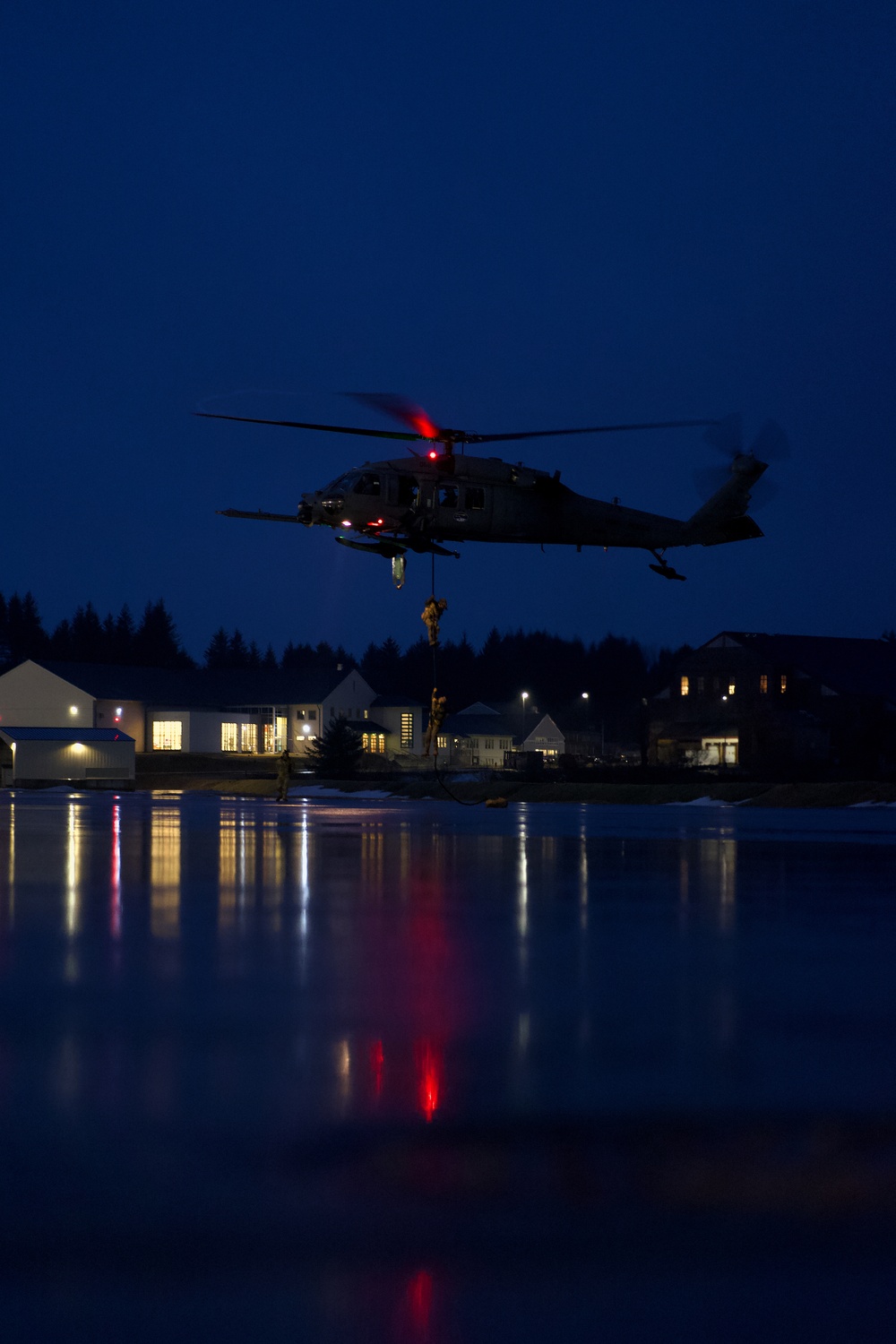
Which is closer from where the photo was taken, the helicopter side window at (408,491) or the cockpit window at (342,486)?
the helicopter side window at (408,491)

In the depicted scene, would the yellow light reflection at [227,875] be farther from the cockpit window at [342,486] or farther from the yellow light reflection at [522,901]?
the cockpit window at [342,486]

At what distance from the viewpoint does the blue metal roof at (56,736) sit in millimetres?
75688

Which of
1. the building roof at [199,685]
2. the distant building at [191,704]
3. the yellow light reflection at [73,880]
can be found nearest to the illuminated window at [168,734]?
the distant building at [191,704]

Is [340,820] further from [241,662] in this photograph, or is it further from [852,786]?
[241,662]

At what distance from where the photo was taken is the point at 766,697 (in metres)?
80.9

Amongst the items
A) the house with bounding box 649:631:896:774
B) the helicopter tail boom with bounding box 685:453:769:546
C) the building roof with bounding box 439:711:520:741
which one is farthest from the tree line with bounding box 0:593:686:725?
the helicopter tail boom with bounding box 685:453:769:546

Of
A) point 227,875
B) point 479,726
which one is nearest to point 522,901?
point 227,875

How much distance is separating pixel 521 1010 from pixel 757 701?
244 feet

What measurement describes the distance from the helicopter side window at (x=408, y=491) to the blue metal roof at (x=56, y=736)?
54787mm

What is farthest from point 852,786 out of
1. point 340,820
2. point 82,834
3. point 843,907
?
point 843,907

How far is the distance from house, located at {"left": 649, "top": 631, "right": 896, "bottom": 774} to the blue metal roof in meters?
32.6

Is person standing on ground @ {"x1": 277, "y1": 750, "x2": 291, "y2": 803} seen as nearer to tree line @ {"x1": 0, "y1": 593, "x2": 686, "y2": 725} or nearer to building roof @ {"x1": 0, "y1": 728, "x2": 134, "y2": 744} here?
building roof @ {"x1": 0, "y1": 728, "x2": 134, "y2": 744}

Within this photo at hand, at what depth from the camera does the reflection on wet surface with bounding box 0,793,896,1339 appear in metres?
4.72

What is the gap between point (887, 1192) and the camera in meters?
5.06
